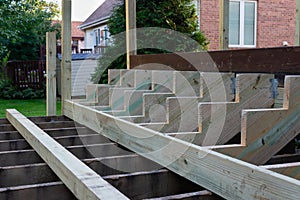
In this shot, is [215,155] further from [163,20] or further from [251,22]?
[251,22]

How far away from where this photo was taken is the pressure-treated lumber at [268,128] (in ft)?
6.28

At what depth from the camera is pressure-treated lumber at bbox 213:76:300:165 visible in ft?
6.28

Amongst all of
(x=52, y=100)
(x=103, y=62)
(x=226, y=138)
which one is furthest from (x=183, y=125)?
(x=103, y=62)

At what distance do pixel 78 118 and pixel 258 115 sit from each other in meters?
2.01

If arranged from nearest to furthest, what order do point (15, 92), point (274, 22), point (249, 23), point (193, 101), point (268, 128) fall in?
1. point (268, 128)
2. point (193, 101)
3. point (249, 23)
4. point (274, 22)
5. point (15, 92)

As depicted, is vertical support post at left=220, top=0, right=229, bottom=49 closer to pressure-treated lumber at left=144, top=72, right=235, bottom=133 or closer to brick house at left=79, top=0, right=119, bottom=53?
pressure-treated lumber at left=144, top=72, right=235, bottom=133

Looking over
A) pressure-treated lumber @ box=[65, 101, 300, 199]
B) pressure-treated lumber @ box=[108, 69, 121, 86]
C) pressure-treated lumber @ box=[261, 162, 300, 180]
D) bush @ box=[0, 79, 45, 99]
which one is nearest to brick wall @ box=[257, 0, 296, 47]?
bush @ box=[0, 79, 45, 99]

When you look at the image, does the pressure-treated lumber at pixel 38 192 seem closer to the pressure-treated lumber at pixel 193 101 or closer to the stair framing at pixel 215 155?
the stair framing at pixel 215 155

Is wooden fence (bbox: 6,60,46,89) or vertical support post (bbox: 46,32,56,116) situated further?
wooden fence (bbox: 6,60,46,89)

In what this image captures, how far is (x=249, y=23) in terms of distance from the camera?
421 inches

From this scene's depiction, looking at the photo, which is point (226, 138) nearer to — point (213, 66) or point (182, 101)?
point (182, 101)

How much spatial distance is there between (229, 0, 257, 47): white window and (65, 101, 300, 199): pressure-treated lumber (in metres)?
8.30

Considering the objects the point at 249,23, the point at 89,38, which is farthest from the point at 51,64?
the point at 89,38

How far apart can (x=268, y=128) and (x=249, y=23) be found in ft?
30.4
